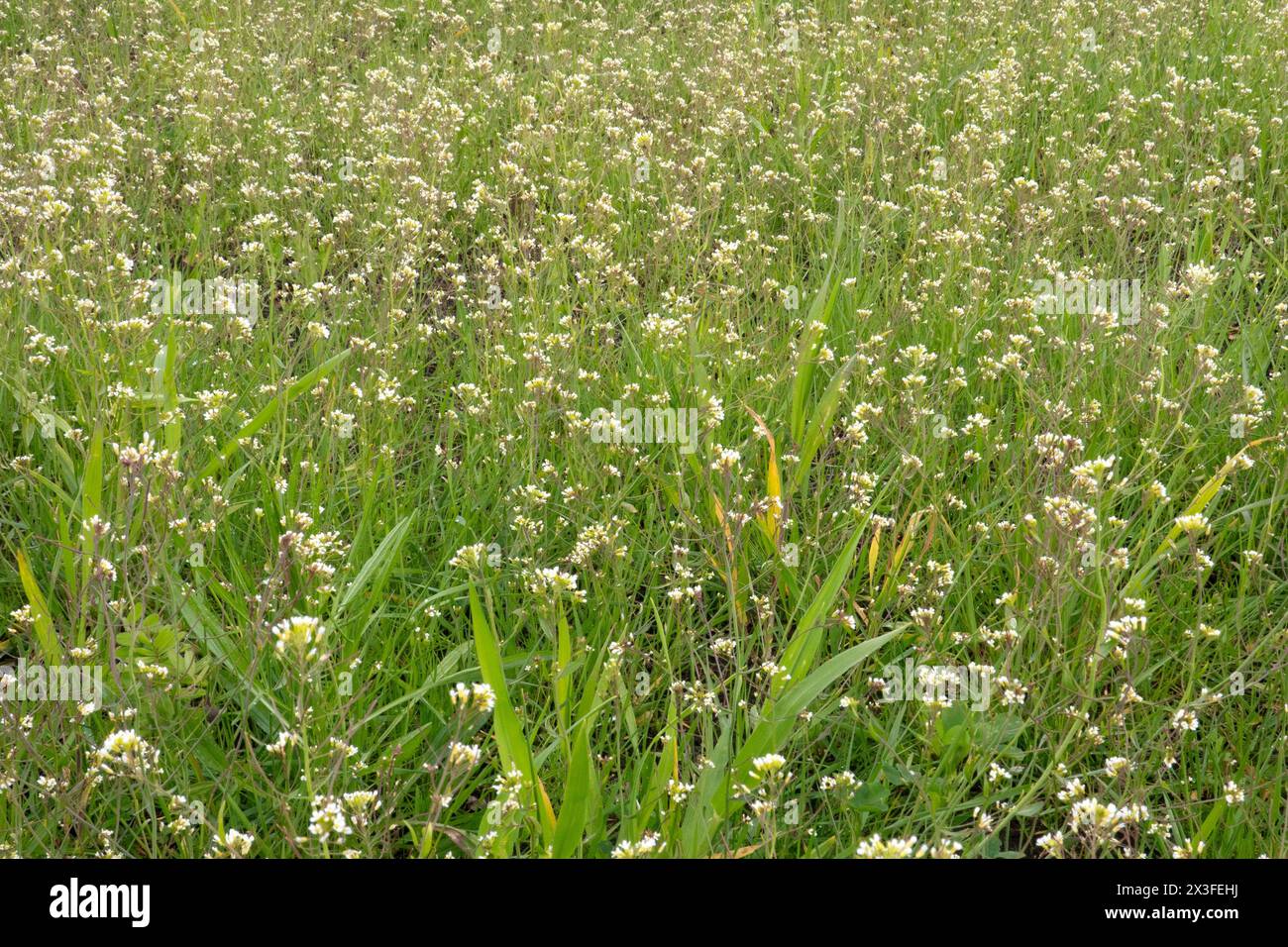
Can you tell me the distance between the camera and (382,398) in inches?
141

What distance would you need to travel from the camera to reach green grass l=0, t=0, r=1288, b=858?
2.53 m

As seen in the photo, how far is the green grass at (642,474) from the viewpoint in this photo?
2533mm

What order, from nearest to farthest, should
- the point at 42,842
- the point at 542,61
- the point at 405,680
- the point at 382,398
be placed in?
the point at 42,842 < the point at 405,680 < the point at 382,398 < the point at 542,61

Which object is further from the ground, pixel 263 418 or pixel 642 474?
pixel 263 418

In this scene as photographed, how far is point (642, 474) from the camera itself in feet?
11.7

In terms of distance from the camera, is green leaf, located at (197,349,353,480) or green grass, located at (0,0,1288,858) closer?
green grass, located at (0,0,1288,858)

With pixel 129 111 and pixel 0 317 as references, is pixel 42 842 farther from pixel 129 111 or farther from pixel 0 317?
pixel 129 111

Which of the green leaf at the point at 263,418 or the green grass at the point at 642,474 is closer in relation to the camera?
the green grass at the point at 642,474

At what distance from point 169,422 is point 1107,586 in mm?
2726

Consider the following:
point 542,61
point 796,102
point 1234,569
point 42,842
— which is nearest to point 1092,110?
point 796,102

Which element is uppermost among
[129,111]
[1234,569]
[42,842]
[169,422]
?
[129,111]

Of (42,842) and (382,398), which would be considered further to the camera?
(382,398)
